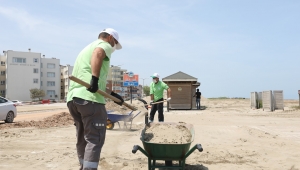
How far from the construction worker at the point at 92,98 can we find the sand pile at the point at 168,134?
1690 mm

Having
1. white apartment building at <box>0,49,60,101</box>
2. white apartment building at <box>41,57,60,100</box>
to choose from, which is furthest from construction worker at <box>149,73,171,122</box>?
white apartment building at <box>41,57,60,100</box>

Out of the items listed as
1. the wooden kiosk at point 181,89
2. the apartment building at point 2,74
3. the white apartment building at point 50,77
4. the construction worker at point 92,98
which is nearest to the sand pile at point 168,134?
the construction worker at point 92,98

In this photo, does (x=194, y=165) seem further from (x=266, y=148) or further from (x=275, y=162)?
(x=266, y=148)

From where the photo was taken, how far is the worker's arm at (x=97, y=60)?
3.57 metres

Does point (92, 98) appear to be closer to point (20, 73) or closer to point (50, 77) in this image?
point (20, 73)

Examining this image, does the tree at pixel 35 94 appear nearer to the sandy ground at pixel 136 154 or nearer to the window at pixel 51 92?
the window at pixel 51 92

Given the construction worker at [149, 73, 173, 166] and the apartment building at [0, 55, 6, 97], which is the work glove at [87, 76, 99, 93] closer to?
the construction worker at [149, 73, 173, 166]

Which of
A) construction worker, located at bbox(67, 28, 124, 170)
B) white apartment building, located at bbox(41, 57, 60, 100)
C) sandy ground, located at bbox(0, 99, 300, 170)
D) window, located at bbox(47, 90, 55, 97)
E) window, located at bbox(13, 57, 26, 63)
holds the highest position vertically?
window, located at bbox(13, 57, 26, 63)

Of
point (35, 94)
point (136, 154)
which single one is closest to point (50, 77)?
point (35, 94)

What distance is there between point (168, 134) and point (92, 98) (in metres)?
2.19

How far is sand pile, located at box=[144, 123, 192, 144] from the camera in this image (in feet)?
17.3

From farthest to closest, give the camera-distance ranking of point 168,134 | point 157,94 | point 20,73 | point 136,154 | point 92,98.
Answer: point 20,73 → point 157,94 → point 136,154 → point 168,134 → point 92,98

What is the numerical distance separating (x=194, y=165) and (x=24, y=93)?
281ft

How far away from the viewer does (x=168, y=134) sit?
548cm
